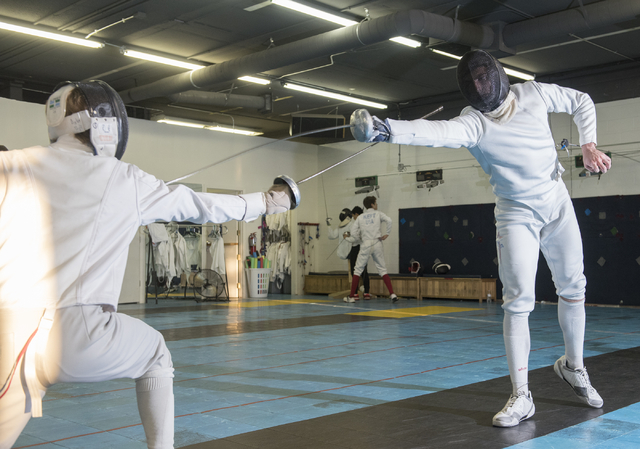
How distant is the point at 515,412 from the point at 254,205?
5.26 ft

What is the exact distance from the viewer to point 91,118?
5.24 ft

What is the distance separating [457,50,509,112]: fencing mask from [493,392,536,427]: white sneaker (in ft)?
4.38

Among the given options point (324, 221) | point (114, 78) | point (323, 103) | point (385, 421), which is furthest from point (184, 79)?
point (385, 421)

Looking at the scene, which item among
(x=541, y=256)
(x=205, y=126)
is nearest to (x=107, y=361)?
(x=541, y=256)

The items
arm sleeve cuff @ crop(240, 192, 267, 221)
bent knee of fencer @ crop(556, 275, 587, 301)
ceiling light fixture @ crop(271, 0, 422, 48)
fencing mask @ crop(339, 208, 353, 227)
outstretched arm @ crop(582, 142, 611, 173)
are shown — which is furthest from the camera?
fencing mask @ crop(339, 208, 353, 227)

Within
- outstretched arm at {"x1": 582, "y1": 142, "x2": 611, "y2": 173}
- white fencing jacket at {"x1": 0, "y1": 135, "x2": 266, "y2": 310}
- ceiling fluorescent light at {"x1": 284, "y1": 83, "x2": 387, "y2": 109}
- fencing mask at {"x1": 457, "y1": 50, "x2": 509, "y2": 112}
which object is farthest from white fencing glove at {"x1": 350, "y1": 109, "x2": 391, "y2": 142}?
ceiling fluorescent light at {"x1": 284, "y1": 83, "x2": 387, "y2": 109}

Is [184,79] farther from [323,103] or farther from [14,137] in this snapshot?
[323,103]

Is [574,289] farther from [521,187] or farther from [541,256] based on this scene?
[541,256]

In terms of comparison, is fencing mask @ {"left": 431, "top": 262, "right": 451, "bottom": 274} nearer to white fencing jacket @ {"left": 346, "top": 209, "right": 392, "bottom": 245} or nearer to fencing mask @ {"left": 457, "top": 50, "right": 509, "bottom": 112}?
white fencing jacket @ {"left": 346, "top": 209, "right": 392, "bottom": 245}

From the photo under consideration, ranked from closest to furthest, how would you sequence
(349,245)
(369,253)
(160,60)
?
(160,60) < (369,253) < (349,245)

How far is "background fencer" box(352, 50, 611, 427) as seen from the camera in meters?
2.71

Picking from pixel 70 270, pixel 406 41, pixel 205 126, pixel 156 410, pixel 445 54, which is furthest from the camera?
pixel 205 126

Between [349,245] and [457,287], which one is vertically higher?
[349,245]

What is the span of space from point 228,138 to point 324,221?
10.2 ft
